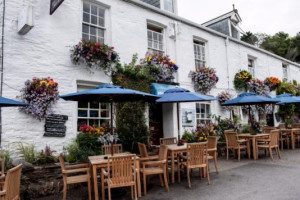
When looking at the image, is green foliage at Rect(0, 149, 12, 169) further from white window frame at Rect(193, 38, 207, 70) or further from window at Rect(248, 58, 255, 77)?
window at Rect(248, 58, 255, 77)

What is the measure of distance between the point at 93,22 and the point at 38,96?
10.9 ft

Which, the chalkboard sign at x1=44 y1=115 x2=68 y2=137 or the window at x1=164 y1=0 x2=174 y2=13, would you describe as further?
the window at x1=164 y1=0 x2=174 y2=13

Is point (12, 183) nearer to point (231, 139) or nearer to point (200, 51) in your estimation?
→ point (231, 139)

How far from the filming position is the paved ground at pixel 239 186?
4285mm

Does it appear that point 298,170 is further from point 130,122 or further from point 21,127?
point 21,127

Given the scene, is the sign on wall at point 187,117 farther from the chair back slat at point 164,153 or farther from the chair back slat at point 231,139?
the chair back slat at point 164,153

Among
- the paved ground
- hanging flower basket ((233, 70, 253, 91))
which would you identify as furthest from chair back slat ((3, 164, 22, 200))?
hanging flower basket ((233, 70, 253, 91))

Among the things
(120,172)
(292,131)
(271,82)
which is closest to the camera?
(120,172)

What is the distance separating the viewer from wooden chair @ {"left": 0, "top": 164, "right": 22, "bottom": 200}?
9.77ft

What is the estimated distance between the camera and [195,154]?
5.20m

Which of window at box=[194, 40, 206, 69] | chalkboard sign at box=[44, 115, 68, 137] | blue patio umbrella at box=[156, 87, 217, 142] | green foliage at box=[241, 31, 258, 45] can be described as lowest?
chalkboard sign at box=[44, 115, 68, 137]

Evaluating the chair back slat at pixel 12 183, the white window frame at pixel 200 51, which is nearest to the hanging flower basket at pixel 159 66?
the white window frame at pixel 200 51

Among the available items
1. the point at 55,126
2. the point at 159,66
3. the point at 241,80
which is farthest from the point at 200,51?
the point at 55,126

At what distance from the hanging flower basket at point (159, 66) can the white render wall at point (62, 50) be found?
47cm
